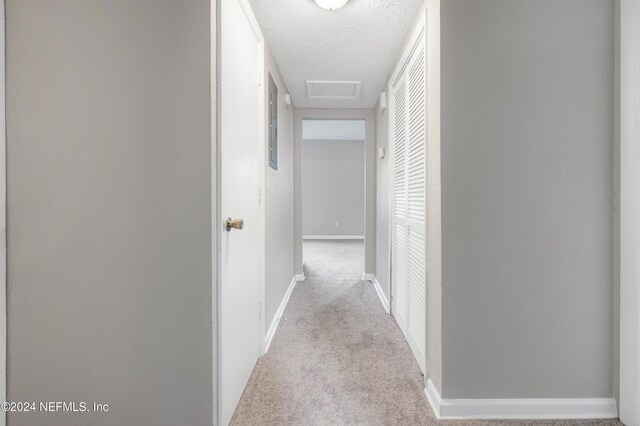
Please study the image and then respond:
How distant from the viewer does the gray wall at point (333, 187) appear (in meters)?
7.50

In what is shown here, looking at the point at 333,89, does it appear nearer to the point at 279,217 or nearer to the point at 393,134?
the point at 393,134

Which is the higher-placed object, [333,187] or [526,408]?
[333,187]

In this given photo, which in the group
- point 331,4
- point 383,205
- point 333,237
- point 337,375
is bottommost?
point 337,375

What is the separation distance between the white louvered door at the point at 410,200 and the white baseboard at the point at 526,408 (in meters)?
0.31

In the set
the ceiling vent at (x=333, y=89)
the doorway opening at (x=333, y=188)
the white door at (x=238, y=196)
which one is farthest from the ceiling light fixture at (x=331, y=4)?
the doorway opening at (x=333, y=188)

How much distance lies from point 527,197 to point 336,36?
152cm

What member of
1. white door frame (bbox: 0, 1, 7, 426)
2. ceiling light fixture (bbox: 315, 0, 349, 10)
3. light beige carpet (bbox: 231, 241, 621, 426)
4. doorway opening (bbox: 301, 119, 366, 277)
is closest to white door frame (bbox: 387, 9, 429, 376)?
light beige carpet (bbox: 231, 241, 621, 426)

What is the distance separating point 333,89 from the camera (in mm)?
2973

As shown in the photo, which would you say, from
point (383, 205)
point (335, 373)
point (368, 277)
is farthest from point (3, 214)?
point (368, 277)

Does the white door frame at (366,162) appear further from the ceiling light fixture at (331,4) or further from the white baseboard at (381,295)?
the ceiling light fixture at (331,4)

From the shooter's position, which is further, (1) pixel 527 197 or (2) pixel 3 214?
(1) pixel 527 197

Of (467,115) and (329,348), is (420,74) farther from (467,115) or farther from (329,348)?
(329,348)

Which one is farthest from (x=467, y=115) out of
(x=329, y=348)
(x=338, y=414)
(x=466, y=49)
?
(x=329, y=348)

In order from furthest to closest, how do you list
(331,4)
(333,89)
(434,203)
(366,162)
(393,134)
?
(366,162)
(333,89)
(393,134)
(331,4)
(434,203)
